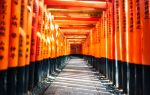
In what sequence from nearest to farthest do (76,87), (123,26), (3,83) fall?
(3,83)
(123,26)
(76,87)

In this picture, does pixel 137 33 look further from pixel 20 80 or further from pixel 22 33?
pixel 20 80

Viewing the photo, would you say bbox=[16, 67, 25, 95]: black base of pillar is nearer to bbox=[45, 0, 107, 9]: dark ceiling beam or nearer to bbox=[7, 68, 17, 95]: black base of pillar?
bbox=[7, 68, 17, 95]: black base of pillar

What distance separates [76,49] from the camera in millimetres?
73000

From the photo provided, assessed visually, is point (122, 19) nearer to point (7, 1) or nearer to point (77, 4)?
point (7, 1)

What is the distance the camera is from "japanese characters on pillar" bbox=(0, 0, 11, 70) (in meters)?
4.95

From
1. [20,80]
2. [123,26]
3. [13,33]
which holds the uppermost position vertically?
[123,26]

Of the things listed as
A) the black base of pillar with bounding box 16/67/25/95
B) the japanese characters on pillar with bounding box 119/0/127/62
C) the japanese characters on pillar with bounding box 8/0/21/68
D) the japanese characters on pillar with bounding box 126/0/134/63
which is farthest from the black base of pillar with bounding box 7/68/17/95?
the japanese characters on pillar with bounding box 119/0/127/62

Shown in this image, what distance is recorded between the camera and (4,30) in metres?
5.02

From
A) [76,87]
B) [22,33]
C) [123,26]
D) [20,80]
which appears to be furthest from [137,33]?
[76,87]

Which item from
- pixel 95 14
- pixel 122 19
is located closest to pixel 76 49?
pixel 95 14

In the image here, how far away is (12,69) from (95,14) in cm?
1329

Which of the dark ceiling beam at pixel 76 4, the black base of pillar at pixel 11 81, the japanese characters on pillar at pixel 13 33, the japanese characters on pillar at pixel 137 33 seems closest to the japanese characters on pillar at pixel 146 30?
the japanese characters on pillar at pixel 137 33

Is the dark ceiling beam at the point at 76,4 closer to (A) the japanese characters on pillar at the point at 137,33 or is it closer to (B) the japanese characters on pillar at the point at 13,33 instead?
(A) the japanese characters on pillar at the point at 137,33

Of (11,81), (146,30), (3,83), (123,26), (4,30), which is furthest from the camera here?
(123,26)
